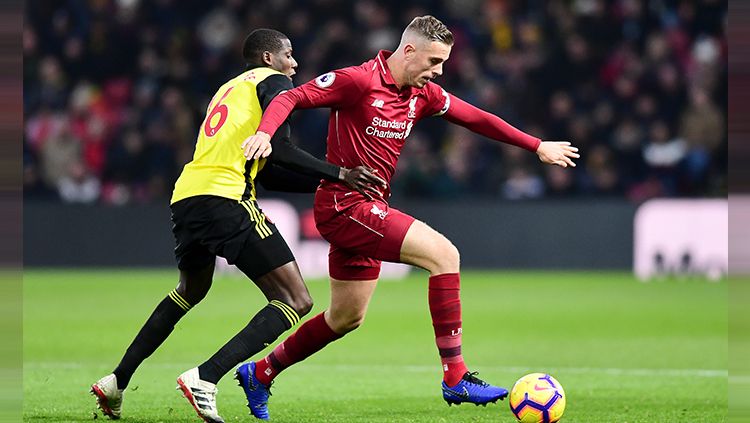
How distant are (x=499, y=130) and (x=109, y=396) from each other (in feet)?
8.37

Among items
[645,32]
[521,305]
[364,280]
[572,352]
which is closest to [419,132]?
[645,32]

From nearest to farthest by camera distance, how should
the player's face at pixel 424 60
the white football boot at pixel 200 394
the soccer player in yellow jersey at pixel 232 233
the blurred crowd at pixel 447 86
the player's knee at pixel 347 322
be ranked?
the white football boot at pixel 200 394
the soccer player in yellow jersey at pixel 232 233
the player's face at pixel 424 60
the player's knee at pixel 347 322
the blurred crowd at pixel 447 86

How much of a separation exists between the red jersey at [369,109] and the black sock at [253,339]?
772 millimetres

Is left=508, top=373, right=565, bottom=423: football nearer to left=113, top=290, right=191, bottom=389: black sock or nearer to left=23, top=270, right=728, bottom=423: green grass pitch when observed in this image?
left=23, top=270, right=728, bottom=423: green grass pitch

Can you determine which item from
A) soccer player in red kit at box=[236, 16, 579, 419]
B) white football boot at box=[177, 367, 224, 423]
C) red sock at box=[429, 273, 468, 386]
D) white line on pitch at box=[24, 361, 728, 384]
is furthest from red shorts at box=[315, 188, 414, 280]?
white line on pitch at box=[24, 361, 728, 384]

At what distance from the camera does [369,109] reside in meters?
6.18

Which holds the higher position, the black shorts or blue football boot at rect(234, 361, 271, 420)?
the black shorts

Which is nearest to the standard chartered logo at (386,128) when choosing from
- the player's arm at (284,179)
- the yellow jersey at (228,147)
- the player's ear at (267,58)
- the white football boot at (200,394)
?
the player's arm at (284,179)

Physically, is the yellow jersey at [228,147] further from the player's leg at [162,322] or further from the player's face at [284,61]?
the player's leg at [162,322]

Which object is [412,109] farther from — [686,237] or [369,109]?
[686,237]

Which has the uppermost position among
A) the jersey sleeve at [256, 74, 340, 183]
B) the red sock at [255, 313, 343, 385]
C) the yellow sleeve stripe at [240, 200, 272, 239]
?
the jersey sleeve at [256, 74, 340, 183]

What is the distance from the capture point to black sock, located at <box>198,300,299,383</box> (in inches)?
217

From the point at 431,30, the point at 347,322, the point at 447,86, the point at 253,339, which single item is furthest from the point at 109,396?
the point at 447,86

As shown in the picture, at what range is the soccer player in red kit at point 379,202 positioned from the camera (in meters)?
5.94
